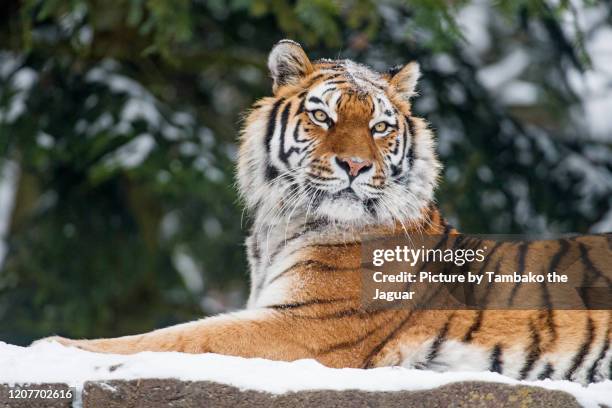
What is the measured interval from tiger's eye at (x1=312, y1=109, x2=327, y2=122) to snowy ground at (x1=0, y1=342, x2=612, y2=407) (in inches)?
43.3

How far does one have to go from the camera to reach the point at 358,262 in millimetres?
4332

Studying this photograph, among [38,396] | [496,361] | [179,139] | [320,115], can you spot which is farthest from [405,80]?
[179,139]

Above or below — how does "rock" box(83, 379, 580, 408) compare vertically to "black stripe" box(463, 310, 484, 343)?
below

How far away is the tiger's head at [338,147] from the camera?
4.15 metres

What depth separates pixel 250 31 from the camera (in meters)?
10.4

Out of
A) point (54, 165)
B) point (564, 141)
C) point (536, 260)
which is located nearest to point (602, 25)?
point (564, 141)

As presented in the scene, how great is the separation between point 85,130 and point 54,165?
128 centimetres

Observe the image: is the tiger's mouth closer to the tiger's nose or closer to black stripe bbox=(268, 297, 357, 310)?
the tiger's nose

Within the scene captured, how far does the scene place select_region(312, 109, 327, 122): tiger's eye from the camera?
4262mm

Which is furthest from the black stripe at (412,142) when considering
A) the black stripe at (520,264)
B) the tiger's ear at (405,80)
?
the black stripe at (520,264)

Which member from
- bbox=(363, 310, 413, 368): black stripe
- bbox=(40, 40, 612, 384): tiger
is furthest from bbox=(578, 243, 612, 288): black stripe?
bbox=(363, 310, 413, 368): black stripe

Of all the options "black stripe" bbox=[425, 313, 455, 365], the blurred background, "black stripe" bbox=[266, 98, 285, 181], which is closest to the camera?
"black stripe" bbox=[425, 313, 455, 365]

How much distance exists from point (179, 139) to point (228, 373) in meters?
6.14

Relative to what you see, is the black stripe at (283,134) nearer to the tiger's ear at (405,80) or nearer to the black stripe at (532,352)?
the tiger's ear at (405,80)
